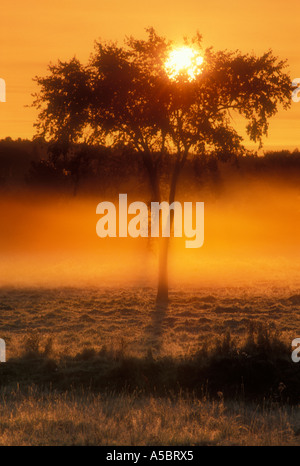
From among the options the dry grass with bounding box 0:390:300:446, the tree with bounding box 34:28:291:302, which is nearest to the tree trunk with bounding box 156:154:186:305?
the tree with bounding box 34:28:291:302

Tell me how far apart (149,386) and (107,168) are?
18.5 m

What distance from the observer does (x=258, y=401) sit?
539 inches

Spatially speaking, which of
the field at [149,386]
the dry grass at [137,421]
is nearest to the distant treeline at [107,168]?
the field at [149,386]

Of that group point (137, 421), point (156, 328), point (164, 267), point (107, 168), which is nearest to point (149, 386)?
point (137, 421)

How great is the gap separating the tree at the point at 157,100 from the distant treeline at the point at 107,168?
2.44ft

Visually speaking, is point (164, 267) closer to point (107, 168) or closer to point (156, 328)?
point (107, 168)

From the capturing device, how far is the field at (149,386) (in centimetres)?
1063

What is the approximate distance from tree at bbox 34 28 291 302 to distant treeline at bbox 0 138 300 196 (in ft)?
2.44

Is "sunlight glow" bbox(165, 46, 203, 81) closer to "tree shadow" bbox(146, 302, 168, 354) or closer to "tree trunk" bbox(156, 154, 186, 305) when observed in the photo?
"tree trunk" bbox(156, 154, 186, 305)

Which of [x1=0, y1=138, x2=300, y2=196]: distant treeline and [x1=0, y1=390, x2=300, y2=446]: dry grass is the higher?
[x1=0, y1=138, x2=300, y2=196]: distant treeline

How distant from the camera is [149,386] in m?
14.2

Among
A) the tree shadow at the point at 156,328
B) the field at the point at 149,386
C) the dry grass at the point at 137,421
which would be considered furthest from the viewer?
the tree shadow at the point at 156,328

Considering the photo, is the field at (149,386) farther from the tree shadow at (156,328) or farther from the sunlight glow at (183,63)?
the sunlight glow at (183,63)

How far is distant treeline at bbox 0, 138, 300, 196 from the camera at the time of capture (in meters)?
30.8
